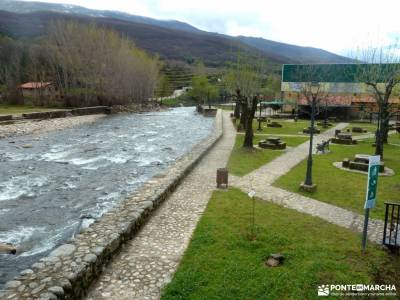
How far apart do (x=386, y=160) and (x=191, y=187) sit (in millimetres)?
12312

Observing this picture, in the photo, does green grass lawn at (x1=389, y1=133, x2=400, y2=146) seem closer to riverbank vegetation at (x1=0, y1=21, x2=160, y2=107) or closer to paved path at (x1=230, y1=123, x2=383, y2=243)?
paved path at (x1=230, y1=123, x2=383, y2=243)

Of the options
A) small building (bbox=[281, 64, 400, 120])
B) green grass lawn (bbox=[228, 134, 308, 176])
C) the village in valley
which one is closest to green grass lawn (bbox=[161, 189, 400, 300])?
the village in valley

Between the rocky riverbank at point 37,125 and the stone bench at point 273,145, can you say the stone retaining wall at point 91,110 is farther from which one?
the stone bench at point 273,145

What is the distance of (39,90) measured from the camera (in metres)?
59.8

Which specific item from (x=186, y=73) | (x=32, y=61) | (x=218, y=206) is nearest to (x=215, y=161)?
(x=218, y=206)

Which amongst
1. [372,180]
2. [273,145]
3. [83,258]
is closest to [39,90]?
[273,145]

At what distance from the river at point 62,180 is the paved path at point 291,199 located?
4.83 m

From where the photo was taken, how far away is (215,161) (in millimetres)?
18906

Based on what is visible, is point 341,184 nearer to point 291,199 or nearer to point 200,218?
point 291,199

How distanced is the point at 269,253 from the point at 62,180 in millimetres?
11362

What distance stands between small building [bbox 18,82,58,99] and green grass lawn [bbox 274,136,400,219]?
52540 millimetres

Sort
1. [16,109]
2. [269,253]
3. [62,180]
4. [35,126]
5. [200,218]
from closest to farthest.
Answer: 1. [269,253]
2. [200,218]
3. [62,180]
4. [35,126]
5. [16,109]

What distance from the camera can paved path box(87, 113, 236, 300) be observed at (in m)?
6.51

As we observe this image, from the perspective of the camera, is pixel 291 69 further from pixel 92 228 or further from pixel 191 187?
pixel 92 228
